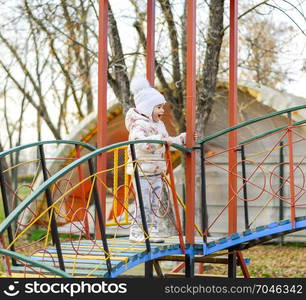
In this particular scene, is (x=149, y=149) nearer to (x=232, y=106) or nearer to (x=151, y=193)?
(x=151, y=193)

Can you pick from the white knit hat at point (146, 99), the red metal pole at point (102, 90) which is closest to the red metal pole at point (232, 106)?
the white knit hat at point (146, 99)

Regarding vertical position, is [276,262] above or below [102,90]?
below

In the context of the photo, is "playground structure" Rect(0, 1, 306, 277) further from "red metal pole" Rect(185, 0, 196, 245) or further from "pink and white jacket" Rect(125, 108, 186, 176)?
"pink and white jacket" Rect(125, 108, 186, 176)

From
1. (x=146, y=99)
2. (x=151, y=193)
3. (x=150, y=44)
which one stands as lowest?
(x=151, y=193)

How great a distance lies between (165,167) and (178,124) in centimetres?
546

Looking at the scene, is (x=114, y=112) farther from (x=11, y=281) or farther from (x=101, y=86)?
(x=11, y=281)

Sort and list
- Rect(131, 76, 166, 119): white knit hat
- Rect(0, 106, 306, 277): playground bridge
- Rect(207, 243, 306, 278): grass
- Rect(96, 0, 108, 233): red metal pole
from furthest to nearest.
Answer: Rect(207, 243, 306, 278): grass < Rect(96, 0, 108, 233): red metal pole < Rect(131, 76, 166, 119): white knit hat < Rect(0, 106, 306, 277): playground bridge

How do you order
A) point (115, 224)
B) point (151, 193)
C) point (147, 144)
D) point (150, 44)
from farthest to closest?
1. point (150, 44)
2. point (151, 193)
3. point (147, 144)
4. point (115, 224)

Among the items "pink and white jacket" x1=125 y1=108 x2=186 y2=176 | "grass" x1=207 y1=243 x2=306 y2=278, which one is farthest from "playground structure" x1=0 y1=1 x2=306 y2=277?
"grass" x1=207 y1=243 x2=306 y2=278

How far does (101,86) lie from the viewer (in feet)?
23.3

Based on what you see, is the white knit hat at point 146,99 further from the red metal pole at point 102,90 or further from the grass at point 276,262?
the grass at point 276,262

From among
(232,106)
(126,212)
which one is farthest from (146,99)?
(232,106)

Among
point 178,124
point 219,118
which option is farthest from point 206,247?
point 219,118

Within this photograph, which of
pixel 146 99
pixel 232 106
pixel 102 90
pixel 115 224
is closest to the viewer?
pixel 115 224
